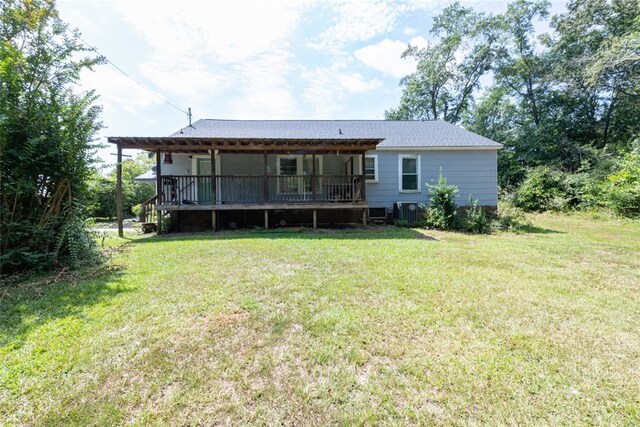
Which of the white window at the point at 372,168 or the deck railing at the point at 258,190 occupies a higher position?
the white window at the point at 372,168

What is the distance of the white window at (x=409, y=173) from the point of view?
1134 cm

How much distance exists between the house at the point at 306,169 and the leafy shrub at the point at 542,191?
5.62 metres

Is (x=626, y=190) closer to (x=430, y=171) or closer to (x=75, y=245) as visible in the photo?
(x=430, y=171)

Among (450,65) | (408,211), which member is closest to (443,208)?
(408,211)

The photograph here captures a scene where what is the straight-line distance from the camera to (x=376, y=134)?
12242 millimetres

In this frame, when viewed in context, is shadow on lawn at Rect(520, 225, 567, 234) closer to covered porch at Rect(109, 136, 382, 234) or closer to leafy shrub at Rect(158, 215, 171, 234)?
covered porch at Rect(109, 136, 382, 234)

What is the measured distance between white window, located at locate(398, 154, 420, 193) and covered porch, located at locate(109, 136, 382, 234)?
1.94 metres

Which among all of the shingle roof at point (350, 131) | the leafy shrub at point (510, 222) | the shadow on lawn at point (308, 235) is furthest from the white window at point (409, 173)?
the shadow on lawn at point (308, 235)

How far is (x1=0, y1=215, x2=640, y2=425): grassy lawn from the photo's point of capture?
1.77m

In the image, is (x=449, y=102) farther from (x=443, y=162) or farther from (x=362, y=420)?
(x=362, y=420)

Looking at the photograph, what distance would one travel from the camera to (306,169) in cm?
1133

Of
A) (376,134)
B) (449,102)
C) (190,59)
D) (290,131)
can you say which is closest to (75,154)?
(290,131)

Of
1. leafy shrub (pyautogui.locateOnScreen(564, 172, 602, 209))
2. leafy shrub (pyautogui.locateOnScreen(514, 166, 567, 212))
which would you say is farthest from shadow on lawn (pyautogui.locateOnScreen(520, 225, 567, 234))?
leafy shrub (pyautogui.locateOnScreen(564, 172, 602, 209))

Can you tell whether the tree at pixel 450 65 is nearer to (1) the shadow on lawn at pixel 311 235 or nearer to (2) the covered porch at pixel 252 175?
(2) the covered porch at pixel 252 175
